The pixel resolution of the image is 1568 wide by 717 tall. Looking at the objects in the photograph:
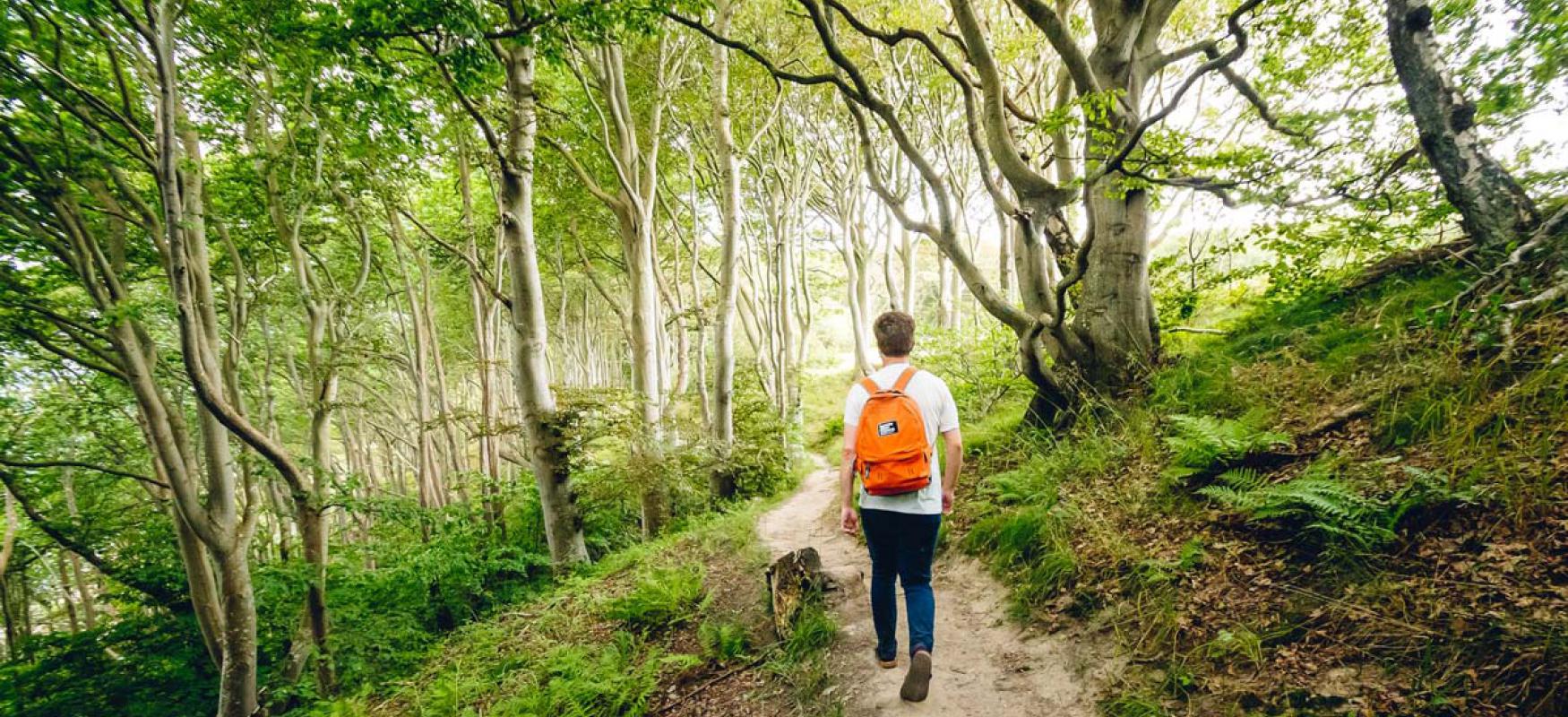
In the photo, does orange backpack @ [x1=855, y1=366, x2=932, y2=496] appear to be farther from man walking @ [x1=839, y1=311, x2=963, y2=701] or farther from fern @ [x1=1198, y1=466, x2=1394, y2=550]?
fern @ [x1=1198, y1=466, x2=1394, y2=550]

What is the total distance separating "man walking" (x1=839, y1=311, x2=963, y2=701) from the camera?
2.76 metres

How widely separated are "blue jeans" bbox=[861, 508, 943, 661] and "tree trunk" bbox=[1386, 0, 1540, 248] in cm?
413

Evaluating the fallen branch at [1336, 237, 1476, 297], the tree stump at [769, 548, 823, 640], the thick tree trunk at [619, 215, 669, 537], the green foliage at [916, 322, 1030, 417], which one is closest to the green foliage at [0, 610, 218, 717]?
the thick tree trunk at [619, 215, 669, 537]

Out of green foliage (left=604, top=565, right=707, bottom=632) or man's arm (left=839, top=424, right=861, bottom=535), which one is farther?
green foliage (left=604, top=565, right=707, bottom=632)

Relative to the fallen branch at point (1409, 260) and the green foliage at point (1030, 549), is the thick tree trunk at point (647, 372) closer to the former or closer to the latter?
the green foliage at point (1030, 549)

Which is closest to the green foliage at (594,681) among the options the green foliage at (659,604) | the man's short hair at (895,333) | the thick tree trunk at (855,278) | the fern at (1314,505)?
the green foliage at (659,604)

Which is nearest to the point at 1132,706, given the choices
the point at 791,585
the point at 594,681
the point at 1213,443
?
the point at 1213,443

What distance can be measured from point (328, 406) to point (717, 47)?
323 inches

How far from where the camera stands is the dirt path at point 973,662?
9.29ft

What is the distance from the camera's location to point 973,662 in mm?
3227

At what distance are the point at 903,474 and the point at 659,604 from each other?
331 centimetres

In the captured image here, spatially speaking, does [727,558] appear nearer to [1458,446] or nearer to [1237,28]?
[1458,446]

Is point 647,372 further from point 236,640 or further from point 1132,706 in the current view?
point 1132,706

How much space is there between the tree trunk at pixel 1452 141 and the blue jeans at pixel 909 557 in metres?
4.13
